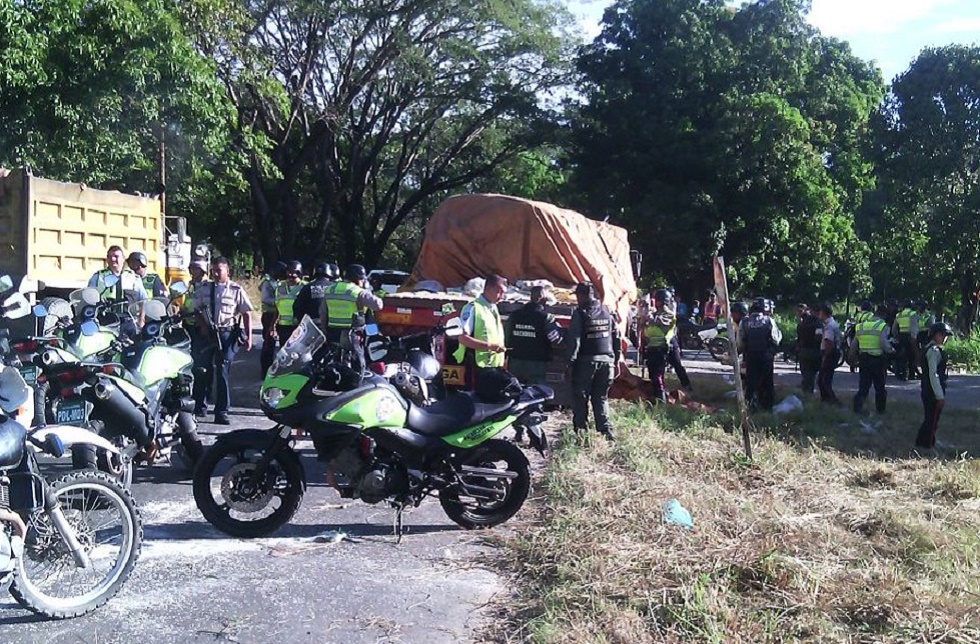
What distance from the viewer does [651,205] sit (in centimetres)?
2692

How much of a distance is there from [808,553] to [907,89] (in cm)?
2522

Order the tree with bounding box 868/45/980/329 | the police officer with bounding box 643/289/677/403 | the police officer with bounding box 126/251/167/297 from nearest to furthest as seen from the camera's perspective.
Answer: the police officer with bounding box 126/251/167/297 < the police officer with bounding box 643/289/677/403 < the tree with bounding box 868/45/980/329

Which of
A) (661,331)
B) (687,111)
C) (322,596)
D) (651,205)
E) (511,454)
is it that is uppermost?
(687,111)

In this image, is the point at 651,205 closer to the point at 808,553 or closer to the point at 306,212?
the point at 306,212

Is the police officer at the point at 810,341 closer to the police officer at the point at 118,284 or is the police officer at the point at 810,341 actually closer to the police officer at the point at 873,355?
the police officer at the point at 873,355

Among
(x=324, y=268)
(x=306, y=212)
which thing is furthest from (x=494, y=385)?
(x=306, y=212)

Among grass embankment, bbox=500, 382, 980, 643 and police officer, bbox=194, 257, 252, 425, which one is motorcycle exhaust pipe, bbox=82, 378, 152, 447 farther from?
police officer, bbox=194, 257, 252, 425

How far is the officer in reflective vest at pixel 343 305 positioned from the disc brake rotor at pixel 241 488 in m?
3.67

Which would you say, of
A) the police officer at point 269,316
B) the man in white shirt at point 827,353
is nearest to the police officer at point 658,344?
the man in white shirt at point 827,353

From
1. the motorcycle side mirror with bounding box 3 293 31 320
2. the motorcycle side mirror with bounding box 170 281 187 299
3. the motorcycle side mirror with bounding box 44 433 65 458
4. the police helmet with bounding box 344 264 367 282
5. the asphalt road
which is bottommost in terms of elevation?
the asphalt road

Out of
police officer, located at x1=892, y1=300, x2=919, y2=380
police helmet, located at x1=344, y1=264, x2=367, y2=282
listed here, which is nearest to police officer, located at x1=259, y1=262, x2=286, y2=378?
police helmet, located at x1=344, y1=264, x2=367, y2=282

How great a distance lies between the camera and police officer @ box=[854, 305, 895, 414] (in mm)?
11586

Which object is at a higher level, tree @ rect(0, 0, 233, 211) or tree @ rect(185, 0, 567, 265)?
tree @ rect(185, 0, 567, 265)

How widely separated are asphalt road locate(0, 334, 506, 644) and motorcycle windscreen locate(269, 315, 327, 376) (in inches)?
42.2
